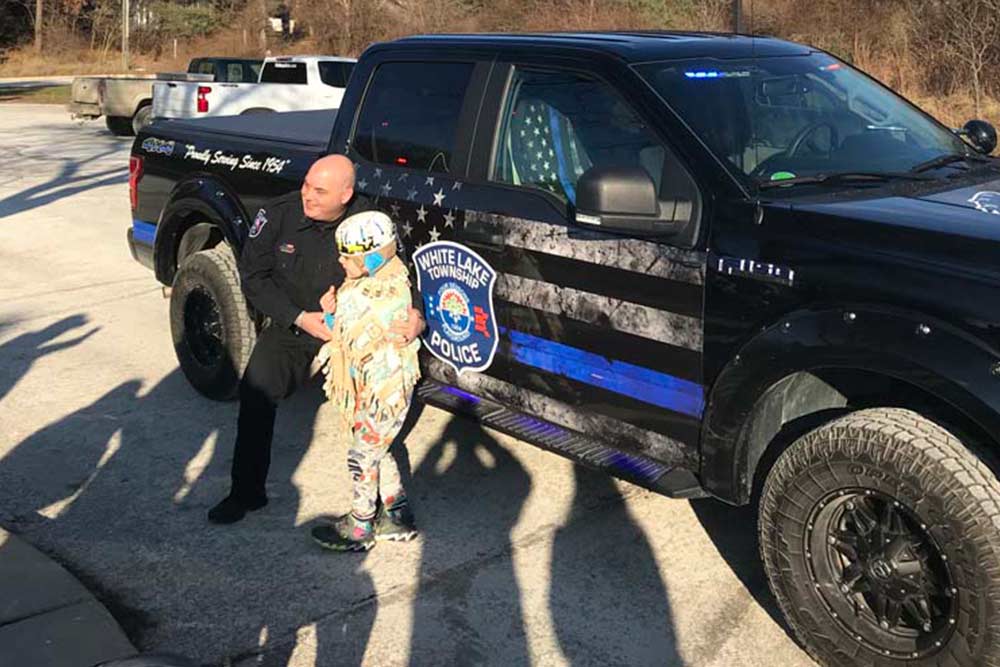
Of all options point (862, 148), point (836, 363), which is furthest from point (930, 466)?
point (862, 148)

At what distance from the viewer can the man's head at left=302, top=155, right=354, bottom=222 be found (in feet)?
13.5

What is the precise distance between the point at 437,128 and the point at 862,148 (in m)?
1.74

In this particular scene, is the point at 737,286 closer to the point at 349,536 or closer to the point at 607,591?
the point at 607,591

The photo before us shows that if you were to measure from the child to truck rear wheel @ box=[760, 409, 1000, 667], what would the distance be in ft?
4.65

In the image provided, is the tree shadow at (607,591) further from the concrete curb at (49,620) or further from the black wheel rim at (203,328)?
the black wheel rim at (203,328)

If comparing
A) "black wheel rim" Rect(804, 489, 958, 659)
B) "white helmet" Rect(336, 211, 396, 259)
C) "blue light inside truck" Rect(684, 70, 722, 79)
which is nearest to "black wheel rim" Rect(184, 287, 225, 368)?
"white helmet" Rect(336, 211, 396, 259)

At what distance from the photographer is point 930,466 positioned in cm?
296

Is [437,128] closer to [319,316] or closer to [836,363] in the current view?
[319,316]

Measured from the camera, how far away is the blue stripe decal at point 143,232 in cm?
638

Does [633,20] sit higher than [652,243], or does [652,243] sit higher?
[633,20]

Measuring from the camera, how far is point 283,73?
17.4 meters

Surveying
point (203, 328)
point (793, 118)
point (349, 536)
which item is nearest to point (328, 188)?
point (349, 536)

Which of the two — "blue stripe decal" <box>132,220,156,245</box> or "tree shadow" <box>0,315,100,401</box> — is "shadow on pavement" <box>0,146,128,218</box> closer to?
"tree shadow" <box>0,315,100,401</box>

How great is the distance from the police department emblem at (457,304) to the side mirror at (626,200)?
2.38ft
